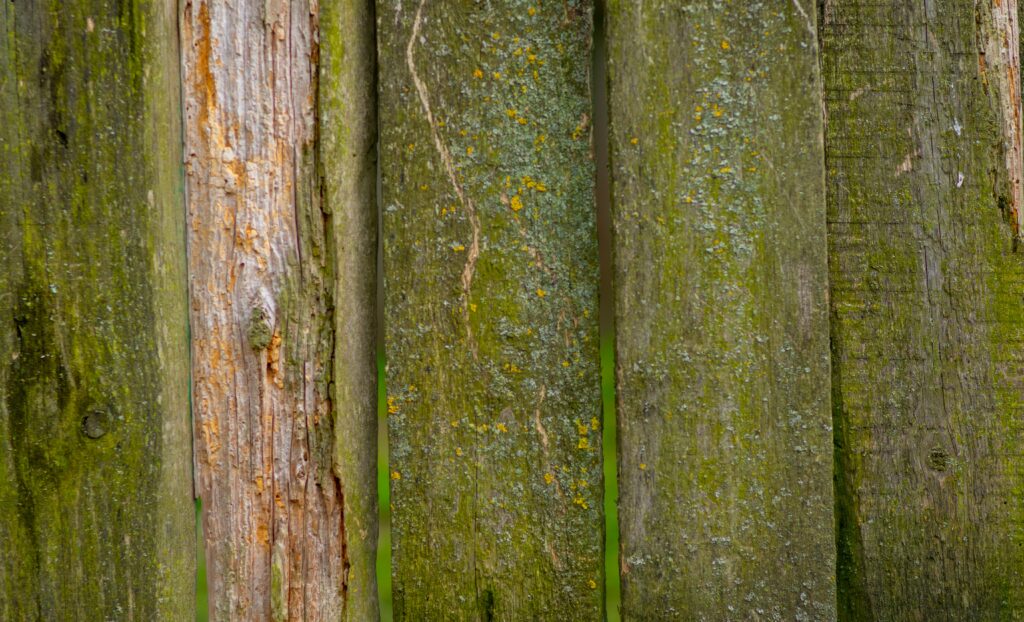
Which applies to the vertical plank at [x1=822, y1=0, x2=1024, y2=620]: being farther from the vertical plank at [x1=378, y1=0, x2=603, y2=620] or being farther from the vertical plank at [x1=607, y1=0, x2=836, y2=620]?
the vertical plank at [x1=378, y1=0, x2=603, y2=620]

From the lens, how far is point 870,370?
1.63 m

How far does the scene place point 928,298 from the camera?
162 cm

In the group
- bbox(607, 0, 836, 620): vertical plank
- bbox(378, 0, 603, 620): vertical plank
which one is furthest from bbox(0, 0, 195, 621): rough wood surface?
bbox(607, 0, 836, 620): vertical plank

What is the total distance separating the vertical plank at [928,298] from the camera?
5.27 ft

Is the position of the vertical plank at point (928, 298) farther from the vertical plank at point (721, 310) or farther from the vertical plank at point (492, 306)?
the vertical plank at point (492, 306)

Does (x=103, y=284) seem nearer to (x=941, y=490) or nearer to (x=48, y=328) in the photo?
(x=48, y=328)

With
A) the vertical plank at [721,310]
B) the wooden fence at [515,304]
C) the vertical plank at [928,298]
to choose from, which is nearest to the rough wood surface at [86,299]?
the wooden fence at [515,304]

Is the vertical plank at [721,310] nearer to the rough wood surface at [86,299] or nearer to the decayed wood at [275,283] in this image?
the decayed wood at [275,283]

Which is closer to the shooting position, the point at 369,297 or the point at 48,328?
the point at 48,328

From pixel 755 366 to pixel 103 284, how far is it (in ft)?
4.06

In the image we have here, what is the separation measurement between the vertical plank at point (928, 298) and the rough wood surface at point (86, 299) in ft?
4.29

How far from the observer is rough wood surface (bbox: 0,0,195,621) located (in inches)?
59.5

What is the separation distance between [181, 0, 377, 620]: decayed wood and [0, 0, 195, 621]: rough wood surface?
2.8 inches

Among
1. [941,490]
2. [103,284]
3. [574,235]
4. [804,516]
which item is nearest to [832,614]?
[804,516]
